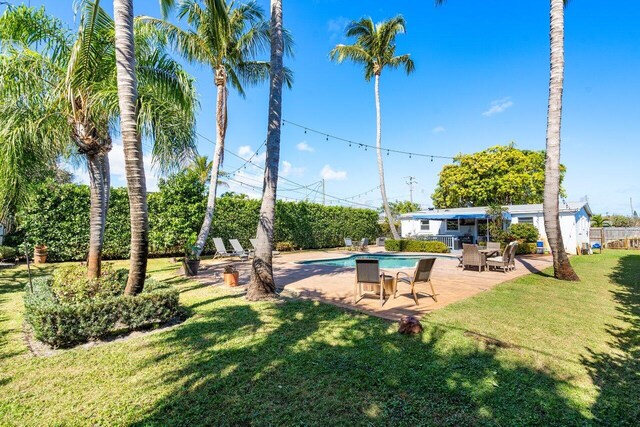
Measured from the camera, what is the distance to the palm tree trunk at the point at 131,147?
5.38 m

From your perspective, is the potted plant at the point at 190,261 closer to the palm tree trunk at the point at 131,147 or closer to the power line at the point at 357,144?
the palm tree trunk at the point at 131,147

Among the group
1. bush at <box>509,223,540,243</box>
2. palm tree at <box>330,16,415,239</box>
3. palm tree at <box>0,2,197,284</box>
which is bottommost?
bush at <box>509,223,540,243</box>

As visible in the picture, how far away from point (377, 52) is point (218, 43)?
13730 millimetres

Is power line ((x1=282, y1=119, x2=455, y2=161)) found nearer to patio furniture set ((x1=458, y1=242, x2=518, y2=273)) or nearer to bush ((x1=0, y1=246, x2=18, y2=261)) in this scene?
patio furniture set ((x1=458, y1=242, x2=518, y2=273))

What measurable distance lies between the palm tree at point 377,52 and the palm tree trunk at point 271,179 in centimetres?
1637

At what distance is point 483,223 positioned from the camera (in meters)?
26.4

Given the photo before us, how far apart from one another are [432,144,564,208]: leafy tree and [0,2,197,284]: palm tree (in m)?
30.8

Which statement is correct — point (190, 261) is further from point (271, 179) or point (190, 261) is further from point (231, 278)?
point (271, 179)

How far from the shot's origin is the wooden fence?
83.3 feet

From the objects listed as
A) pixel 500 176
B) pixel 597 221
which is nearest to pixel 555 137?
pixel 500 176

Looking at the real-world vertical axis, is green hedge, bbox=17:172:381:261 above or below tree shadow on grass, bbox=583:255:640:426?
above

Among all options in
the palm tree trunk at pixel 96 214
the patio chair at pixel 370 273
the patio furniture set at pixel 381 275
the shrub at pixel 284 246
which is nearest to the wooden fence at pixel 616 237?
the shrub at pixel 284 246

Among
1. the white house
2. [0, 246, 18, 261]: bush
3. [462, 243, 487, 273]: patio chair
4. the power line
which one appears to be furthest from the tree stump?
the white house

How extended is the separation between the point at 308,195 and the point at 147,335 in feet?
151
